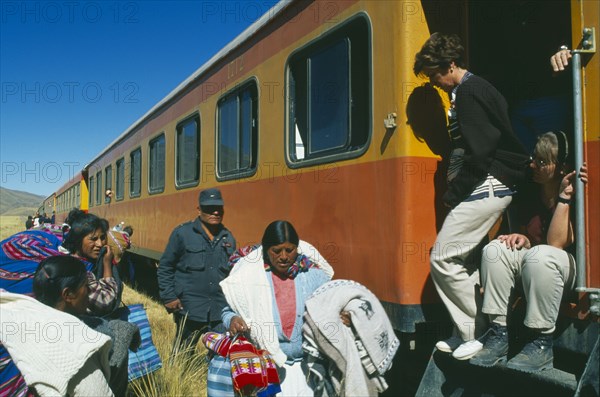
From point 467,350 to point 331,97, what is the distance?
5.74 feet

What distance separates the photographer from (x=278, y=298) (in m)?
3.12

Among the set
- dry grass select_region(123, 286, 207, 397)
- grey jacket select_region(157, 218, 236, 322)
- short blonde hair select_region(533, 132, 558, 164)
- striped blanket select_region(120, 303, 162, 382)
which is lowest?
dry grass select_region(123, 286, 207, 397)

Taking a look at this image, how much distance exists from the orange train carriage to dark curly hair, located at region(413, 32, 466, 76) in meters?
0.14

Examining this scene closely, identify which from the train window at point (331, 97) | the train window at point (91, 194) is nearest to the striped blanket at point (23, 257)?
the train window at point (331, 97)

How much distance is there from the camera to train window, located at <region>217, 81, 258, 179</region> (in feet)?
15.5

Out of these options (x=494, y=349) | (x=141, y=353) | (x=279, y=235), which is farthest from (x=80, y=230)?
(x=494, y=349)

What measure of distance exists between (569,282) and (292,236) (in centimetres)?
139

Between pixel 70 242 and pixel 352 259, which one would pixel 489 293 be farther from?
pixel 70 242

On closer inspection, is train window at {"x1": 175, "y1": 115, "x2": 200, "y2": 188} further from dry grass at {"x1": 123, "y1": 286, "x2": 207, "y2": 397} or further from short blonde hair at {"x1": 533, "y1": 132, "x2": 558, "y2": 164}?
short blonde hair at {"x1": 533, "y1": 132, "x2": 558, "y2": 164}

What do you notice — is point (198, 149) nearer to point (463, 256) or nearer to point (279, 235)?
point (279, 235)

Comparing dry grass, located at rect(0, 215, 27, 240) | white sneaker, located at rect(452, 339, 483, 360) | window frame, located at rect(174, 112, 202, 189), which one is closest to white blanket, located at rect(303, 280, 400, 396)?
white sneaker, located at rect(452, 339, 483, 360)

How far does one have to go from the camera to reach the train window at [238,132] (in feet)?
15.5

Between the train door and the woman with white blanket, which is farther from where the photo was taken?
the woman with white blanket

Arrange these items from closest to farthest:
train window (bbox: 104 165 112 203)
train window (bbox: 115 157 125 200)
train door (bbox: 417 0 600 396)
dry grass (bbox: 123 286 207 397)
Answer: train door (bbox: 417 0 600 396)
dry grass (bbox: 123 286 207 397)
train window (bbox: 115 157 125 200)
train window (bbox: 104 165 112 203)
